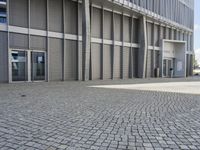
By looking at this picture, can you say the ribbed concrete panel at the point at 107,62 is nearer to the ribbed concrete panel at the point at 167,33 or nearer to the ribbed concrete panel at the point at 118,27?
the ribbed concrete panel at the point at 118,27

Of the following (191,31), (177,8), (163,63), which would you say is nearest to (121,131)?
(163,63)

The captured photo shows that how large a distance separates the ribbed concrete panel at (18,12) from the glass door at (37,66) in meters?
2.37

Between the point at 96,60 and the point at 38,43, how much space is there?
250 inches

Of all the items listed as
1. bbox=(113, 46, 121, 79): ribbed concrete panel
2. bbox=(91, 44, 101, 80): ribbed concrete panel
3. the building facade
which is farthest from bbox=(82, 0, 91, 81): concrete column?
bbox=(113, 46, 121, 79): ribbed concrete panel

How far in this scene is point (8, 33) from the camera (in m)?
14.8

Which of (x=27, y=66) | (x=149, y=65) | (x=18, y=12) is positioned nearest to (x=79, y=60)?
(x=27, y=66)

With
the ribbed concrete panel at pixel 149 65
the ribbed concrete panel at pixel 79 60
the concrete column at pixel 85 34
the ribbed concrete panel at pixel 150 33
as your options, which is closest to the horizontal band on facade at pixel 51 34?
the ribbed concrete panel at pixel 79 60

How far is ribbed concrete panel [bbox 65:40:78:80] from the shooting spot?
18.4m

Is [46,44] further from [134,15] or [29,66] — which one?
[134,15]

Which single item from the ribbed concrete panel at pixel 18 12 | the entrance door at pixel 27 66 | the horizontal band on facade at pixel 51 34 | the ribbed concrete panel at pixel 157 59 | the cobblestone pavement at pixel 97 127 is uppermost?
the ribbed concrete panel at pixel 18 12

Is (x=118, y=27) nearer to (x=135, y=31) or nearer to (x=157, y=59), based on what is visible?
(x=135, y=31)

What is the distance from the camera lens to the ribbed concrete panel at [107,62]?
71.2 ft

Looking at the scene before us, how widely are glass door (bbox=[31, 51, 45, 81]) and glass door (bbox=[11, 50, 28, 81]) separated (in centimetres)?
58

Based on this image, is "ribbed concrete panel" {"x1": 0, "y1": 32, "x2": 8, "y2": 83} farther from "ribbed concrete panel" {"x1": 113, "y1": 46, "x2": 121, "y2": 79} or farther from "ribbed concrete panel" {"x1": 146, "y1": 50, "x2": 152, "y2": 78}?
"ribbed concrete panel" {"x1": 146, "y1": 50, "x2": 152, "y2": 78}
